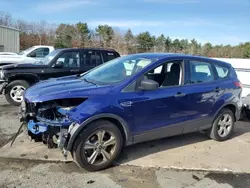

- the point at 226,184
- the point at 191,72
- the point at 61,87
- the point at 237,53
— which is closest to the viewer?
the point at 226,184

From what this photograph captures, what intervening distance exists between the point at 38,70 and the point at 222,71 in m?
5.23

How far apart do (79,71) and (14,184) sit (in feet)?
17.8

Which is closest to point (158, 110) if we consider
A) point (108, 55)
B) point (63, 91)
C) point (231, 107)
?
point (63, 91)

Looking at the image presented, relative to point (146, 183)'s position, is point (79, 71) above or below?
above

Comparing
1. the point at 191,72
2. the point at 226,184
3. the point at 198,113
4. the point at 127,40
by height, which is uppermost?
the point at 127,40

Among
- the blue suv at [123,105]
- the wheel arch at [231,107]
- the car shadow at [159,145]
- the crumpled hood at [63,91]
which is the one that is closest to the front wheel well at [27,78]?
the blue suv at [123,105]

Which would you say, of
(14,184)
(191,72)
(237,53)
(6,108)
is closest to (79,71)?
(6,108)

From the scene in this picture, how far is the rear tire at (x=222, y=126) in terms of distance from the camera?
5637 mm

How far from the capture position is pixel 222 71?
5.73m

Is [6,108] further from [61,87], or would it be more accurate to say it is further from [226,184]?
[226,184]

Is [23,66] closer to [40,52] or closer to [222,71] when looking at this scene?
[222,71]

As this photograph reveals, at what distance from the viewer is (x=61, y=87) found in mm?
4230

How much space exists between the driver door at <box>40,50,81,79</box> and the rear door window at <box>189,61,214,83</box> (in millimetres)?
4423

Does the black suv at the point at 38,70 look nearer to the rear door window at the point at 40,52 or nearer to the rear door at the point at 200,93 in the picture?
the rear door at the point at 200,93
